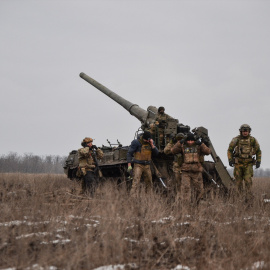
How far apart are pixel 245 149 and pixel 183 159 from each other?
6.08 ft

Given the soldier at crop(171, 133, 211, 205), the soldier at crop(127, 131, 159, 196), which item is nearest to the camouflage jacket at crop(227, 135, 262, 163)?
the soldier at crop(171, 133, 211, 205)

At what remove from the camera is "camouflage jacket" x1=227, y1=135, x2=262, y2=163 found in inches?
318

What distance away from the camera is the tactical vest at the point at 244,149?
805 centimetres

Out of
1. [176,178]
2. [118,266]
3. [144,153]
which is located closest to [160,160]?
[176,178]

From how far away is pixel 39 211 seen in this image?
465 cm

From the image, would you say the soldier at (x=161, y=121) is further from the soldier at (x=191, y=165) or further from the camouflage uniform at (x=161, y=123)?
the soldier at (x=191, y=165)

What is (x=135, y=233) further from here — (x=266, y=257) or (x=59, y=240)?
(x=266, y=257)

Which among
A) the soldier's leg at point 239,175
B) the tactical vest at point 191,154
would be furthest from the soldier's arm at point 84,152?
the soldier's leg at point 239,175

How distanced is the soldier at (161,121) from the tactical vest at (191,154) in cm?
265

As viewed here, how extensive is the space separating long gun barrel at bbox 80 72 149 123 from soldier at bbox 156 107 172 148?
831 millimetres

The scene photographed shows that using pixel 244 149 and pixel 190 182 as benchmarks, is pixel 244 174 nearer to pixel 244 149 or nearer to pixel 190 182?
pixel 244 149

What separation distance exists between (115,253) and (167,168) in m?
6.58

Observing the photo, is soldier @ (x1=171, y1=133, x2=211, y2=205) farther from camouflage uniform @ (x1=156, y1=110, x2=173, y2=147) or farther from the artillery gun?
camouflage uniform @ (x1=156, y1=110, x2=173, y2=147)

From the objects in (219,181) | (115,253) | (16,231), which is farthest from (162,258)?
(219,181)
